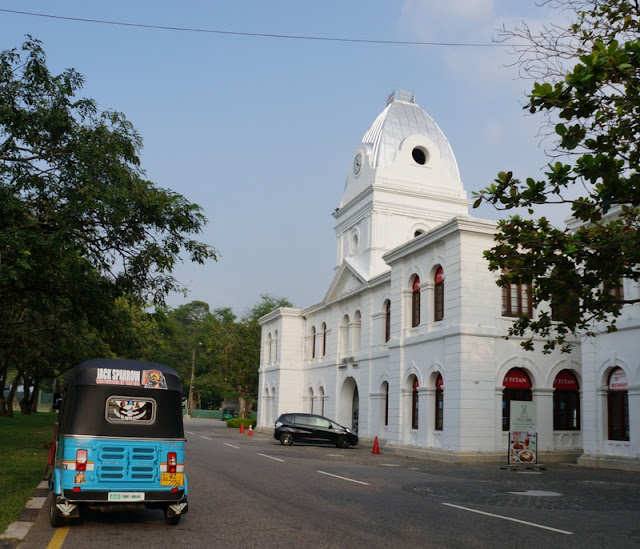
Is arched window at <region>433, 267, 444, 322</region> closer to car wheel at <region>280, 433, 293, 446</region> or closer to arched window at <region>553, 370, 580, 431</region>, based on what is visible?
arched window at <region>553, 370, 580, 431</region>

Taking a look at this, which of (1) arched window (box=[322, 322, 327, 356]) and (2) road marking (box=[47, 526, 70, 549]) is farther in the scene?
(1) arched window (box=[322, 322, 327, 356])

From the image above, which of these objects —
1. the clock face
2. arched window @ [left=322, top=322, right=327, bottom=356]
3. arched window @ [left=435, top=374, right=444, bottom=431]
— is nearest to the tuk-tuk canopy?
arched window @ [left=435, top=374, right=444, bottom=431]

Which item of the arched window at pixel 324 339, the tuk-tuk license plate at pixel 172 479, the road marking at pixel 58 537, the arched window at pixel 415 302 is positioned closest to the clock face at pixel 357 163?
the arched window at pixel 324 339

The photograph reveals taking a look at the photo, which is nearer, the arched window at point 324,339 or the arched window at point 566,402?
the arched window at point 566,402

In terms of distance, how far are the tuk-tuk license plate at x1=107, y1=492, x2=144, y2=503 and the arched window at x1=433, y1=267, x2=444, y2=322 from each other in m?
19.6

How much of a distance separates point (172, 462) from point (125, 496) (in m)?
0.79

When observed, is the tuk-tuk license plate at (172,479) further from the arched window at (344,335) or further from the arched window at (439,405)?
the arched window at (344,335)

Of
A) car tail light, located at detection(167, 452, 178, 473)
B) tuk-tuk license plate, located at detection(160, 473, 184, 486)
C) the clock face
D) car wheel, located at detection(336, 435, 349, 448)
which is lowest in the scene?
car wheel, located at detection(336, 435, 349, 448)

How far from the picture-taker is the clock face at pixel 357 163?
155 feet

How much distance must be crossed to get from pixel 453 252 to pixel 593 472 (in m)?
9.29

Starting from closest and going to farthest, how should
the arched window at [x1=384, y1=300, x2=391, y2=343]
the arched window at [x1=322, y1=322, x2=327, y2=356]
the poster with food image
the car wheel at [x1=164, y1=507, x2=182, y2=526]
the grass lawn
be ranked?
1. the car wheel at [x1=164, y1=507, x2=182, y2=526]
2. the grass lawn
3. the poster with food image
4. the arched window at [x1=384, y1=300, x2=391, y2=343]
5. the arched window at [x1=322, y1=322, x2=327, y2=356]

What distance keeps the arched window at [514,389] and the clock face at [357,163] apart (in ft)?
79.3

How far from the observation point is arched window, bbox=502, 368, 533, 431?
1019 inches

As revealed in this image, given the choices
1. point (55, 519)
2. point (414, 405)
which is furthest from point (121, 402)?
point (414, 405)
